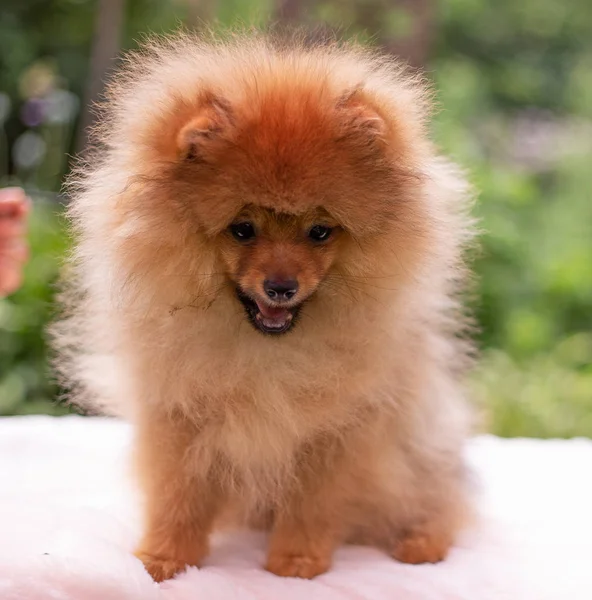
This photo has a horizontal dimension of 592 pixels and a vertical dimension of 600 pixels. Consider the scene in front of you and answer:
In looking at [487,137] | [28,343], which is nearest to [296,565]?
[28,343]

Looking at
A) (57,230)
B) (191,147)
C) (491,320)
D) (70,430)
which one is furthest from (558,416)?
(191,147)

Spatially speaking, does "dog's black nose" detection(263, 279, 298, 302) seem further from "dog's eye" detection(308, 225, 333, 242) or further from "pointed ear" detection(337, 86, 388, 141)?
"pointed ear" detection(337, 86, 388, 141)

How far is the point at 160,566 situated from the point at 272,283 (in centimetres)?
60

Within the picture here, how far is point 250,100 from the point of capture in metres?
1.32

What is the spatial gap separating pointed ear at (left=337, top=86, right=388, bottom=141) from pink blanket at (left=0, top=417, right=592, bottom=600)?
0.81 m

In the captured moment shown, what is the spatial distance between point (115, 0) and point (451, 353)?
2750mm

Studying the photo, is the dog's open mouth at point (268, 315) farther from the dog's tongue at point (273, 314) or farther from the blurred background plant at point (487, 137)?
the blurred background plant at point (487, 137)

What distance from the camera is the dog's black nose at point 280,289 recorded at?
1271 millimetres

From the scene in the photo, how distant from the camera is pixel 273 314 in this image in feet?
4.50

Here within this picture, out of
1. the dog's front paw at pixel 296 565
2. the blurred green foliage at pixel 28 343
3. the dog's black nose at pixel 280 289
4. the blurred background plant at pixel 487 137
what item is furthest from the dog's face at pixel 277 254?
the blurred green foliage at pixel 28 343

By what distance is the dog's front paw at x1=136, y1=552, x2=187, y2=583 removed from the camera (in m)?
1.45

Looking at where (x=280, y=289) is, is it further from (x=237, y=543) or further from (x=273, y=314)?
(x=237, y=543)

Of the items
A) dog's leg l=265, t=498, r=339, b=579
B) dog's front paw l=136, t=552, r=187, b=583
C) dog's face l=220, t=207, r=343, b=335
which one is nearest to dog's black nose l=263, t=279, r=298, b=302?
dog's face l=220, t=207, r=343, b=335

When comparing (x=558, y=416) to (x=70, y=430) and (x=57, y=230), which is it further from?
(x=57, y=230)
